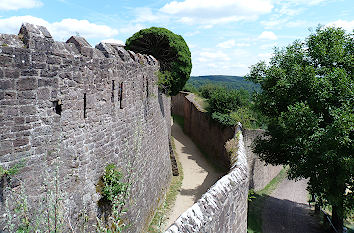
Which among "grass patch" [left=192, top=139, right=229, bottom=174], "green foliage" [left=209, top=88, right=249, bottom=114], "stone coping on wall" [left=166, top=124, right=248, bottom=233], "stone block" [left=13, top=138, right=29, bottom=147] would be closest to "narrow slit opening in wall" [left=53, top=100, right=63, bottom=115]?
"stone block" [left=13, top=138, right=29, bottom=147]

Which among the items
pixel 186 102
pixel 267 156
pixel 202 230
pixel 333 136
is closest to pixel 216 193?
pixel 202 230

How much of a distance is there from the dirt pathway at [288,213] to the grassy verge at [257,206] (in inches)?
8.5

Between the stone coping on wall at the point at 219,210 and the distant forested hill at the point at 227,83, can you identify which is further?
the distant forested hill at the point at 227,83

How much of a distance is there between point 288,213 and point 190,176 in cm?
490

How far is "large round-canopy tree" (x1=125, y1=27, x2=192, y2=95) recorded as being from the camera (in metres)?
15.0

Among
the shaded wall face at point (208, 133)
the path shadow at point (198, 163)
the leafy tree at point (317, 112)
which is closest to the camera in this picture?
the leafy tree at point (317, 112)

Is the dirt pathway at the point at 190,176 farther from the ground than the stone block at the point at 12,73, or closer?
closer

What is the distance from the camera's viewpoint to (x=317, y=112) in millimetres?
11055

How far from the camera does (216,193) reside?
15.2ft

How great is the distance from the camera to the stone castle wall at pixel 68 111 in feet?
13.2

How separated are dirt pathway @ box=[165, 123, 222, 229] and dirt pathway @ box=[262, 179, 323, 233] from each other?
2.90 meters

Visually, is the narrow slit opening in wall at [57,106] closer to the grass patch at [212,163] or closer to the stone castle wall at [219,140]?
the stone castle wall at [219,140]

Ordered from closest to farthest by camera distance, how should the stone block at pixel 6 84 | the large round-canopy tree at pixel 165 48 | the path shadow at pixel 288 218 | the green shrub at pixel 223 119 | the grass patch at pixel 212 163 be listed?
the stone block at pixel 6 84
the path shadow at pixel 288 218
the large round-canopy tree at pixel 165 48
the grass patch at pixel 212 163
the green shrub at pixel 223 119

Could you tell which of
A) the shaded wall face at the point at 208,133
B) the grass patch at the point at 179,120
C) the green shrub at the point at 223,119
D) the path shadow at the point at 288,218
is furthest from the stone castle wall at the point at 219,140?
the grass patch at the point at 179,120
